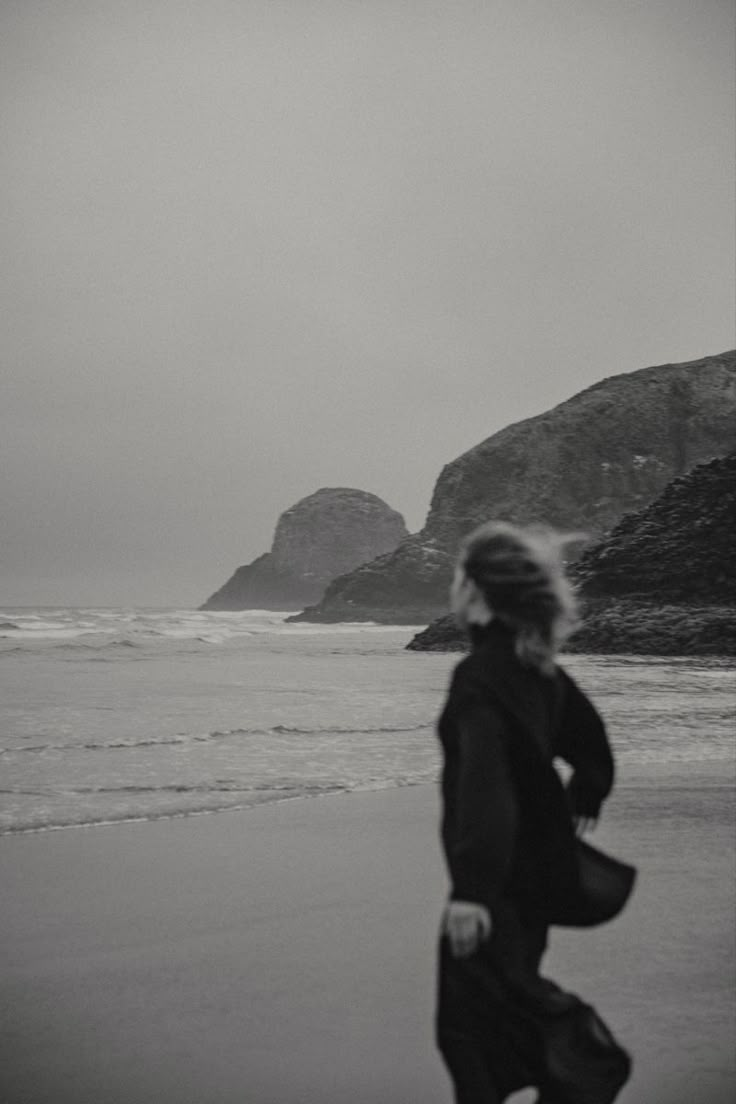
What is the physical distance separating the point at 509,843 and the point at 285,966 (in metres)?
1.85

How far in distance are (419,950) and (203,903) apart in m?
1.15

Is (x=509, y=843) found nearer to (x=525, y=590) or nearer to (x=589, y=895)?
(x=589, y=895)

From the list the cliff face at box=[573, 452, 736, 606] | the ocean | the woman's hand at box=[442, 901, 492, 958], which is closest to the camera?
the woman's hand at box=[442, 901, 492, 958]

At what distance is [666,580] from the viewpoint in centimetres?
4112

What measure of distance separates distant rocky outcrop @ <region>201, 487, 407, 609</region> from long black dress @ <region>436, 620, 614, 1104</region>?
15724 centimetres

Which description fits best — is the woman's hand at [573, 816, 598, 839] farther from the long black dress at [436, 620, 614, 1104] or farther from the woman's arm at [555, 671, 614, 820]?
the long black dress at [436, 620, 614, 1104]

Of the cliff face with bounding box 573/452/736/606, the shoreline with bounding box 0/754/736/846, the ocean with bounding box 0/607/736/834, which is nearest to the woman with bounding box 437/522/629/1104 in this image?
the shoreline with bounding box 0/754/736/846

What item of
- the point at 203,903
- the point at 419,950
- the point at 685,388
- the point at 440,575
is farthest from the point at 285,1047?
the point at 685,388

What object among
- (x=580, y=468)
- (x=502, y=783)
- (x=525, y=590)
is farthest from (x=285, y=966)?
(x=580, y=468)

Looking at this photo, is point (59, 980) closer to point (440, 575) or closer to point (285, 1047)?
point (285, 1047)

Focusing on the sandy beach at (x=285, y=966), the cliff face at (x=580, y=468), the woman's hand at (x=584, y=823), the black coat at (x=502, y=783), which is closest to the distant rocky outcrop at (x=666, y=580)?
the sandy beach at (x=285, y=966)

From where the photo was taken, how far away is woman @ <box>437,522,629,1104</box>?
208 centimetres

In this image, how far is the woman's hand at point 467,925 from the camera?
205 centimetres

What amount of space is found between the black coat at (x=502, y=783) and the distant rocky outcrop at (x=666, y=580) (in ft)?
103
